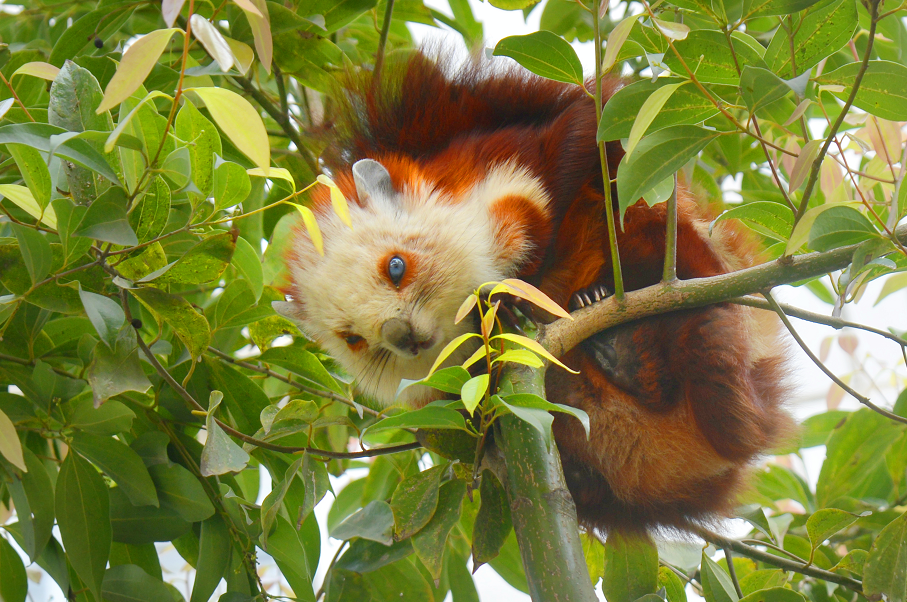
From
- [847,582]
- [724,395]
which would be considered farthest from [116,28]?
[847,582]

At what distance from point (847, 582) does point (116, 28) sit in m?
1.58

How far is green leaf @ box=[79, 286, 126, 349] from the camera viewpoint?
905 mm

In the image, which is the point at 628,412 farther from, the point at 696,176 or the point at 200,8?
the point at 200,8

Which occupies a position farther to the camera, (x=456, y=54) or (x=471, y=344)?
(x=456, y=54)

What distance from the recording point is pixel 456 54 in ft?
5.08

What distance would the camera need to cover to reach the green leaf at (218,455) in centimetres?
85

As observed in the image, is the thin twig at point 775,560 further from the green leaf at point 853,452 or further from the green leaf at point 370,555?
the green leaf at point 370,555

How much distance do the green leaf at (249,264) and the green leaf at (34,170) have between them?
1.01 feet

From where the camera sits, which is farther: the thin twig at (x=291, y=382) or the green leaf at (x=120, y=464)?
the thin twig at (x=291, y=382)

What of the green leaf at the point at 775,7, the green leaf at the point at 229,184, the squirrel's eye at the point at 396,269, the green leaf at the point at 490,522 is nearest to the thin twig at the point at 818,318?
the green leaf at the point at 775,7

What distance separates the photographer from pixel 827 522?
1.12 m

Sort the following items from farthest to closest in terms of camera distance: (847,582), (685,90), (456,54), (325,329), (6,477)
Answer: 1. (456,54)
2. (325,329)
3. (847,582)
4. (6,477)
5. (685,90)

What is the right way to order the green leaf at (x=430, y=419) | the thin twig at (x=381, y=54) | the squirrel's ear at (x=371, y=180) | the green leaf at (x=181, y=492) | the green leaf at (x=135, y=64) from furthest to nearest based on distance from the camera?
the thin twig at (x=381, y=54) → the squirrel's ear at (x=371, y=180) → the green leaf at (x=181, y=492) → the green leaf at (x=430, y=419) → the green leaf at (x=135, y=64)

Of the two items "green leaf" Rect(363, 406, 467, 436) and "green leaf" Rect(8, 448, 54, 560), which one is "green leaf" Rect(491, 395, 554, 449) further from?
"green leaf" Rect(8, 448, 54, 560)
